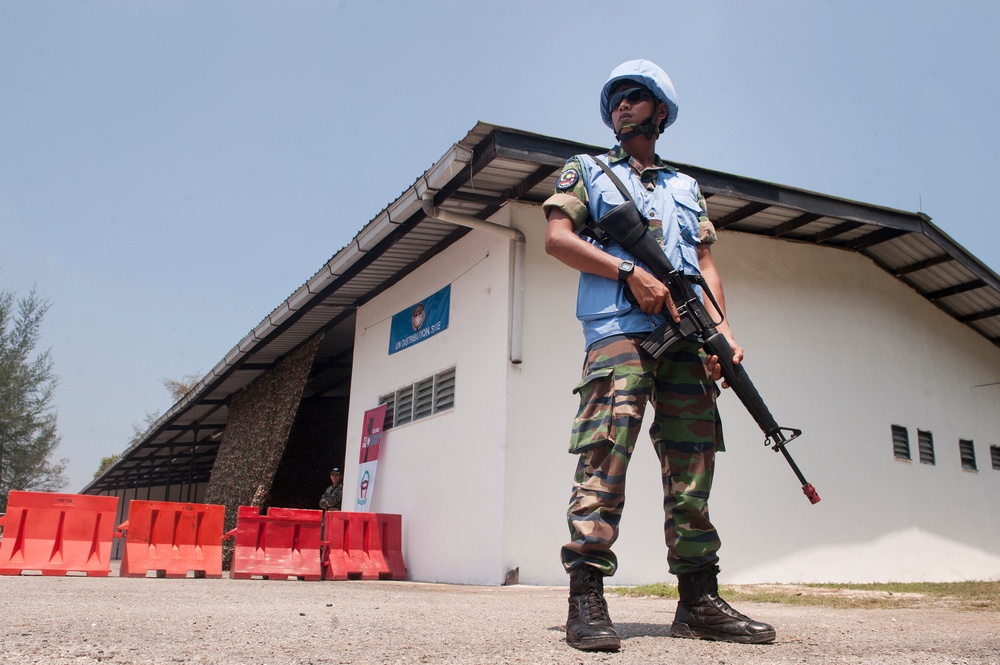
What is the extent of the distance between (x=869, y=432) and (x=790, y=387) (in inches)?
52.9

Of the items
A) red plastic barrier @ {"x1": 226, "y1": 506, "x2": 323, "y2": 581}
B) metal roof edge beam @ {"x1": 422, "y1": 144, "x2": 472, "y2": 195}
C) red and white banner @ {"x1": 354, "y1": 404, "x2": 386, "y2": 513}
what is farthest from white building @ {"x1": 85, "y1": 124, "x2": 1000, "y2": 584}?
red plastic barrier @ {"x1": 226, "y1": 506, "x2": 323, "y2": 581}

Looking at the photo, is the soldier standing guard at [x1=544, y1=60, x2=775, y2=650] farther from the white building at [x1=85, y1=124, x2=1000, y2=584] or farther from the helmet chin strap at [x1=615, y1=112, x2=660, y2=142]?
the white building at [x1=85, y1=124, x2=1000, y2=584]

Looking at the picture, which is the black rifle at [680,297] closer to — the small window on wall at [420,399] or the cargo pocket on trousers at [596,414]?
the cargo pocket on trousers at [596,414]

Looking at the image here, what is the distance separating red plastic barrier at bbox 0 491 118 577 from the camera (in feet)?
25.1

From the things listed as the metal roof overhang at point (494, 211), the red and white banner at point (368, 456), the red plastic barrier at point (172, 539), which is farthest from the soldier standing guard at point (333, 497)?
the red plastic barrier at point (172, 539)

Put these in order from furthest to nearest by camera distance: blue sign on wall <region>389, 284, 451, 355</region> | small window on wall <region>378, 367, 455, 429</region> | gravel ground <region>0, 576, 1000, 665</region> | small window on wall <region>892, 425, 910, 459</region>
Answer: small window on wall <region>892, 425, 910, 459</region> → blue sign on wall <region>389, 284, 451, 355</region> → small window on wall <region>378, 367, 455, 429</region> → gravel ground <region>0, 576, 1000, 665</region>

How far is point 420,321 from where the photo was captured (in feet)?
32.7

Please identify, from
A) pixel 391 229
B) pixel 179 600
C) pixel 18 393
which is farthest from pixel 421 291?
pixel 18 393

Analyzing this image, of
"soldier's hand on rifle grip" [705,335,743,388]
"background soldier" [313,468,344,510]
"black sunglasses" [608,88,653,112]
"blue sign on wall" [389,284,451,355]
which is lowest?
"soldier's hand on rifle grip" [705,335,743,388]

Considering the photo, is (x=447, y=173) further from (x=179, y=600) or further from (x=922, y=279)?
(x=922, y=279)

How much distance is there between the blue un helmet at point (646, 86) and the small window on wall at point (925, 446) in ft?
28.8

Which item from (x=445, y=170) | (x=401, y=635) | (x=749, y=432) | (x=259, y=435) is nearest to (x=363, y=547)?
(x=445, y=170)

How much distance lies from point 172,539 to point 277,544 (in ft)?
3.33

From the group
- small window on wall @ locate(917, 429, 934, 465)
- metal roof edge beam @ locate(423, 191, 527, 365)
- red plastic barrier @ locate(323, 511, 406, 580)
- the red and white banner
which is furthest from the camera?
small window on wall @ locate(917, 429, 934, 465)
